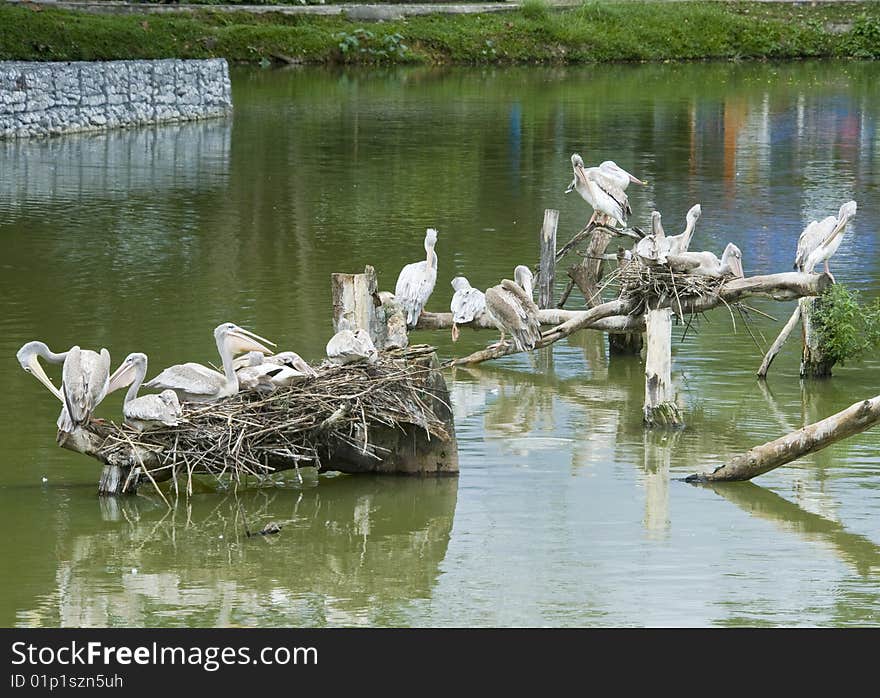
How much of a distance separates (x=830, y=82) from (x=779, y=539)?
34.4 metres

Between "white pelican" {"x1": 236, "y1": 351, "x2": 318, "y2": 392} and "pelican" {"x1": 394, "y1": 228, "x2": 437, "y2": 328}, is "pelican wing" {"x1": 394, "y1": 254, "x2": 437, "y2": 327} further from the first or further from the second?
"white pelican" {"x1": 236, "y1": 351, "x2": 318, "y2": 392}

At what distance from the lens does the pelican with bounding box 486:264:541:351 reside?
11461 millimetres

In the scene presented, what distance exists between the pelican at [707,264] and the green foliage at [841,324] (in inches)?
28.9

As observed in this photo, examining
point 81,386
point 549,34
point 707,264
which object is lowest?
point 81,386

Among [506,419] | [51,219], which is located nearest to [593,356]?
[506,419]

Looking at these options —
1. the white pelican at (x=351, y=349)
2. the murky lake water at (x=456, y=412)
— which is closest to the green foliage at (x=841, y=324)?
the murky lake water at (x=456, y=412)

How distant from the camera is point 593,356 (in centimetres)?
1346

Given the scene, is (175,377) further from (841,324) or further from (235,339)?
(841,324)

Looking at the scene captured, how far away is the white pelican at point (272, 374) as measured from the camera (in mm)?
9195

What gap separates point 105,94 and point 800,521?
71.3 ft

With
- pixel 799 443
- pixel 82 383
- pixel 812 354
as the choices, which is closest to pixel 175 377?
pixel 82 383

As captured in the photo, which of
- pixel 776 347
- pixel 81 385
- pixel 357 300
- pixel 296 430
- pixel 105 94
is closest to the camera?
pixel 81 385

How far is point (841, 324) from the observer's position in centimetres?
1186

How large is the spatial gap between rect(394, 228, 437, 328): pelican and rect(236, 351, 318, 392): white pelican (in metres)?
2.49
